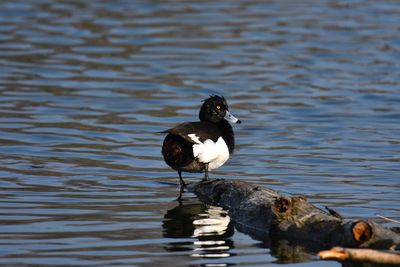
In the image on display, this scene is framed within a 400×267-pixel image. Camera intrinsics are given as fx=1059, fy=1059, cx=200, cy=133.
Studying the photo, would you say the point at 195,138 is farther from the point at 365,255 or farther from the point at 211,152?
the point at 365,255

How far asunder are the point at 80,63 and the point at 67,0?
20.5 ft

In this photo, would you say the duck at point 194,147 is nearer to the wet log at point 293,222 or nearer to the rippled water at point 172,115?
the rippled water at point 172,115

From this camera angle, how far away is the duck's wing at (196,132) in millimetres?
9484

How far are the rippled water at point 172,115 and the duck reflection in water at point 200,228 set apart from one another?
2 cm

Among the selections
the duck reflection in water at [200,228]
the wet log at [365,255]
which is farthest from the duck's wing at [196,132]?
the wet log at [365,255]

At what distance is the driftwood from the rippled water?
14 centimetres

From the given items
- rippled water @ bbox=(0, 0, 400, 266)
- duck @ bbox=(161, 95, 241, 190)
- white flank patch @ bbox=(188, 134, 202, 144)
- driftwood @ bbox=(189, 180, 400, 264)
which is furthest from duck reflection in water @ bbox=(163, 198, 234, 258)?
white flank patch @ bbox=(188, 134, 202, 144)

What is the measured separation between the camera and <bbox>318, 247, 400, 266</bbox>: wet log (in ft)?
21.7

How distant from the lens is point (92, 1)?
77.4 ft

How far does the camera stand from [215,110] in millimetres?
10438

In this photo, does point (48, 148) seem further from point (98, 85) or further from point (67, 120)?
point (98, 85)

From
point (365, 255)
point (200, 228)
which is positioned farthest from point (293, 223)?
point (365, 255)

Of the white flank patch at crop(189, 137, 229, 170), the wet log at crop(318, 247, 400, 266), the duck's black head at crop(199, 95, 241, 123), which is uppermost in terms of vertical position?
the duck's black head at crop(199, 95, 241, 123)

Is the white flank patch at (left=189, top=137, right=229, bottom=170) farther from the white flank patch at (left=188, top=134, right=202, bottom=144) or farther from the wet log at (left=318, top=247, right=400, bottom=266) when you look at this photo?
the wet log at (left=318, top=247, right=400, bottom=266)
